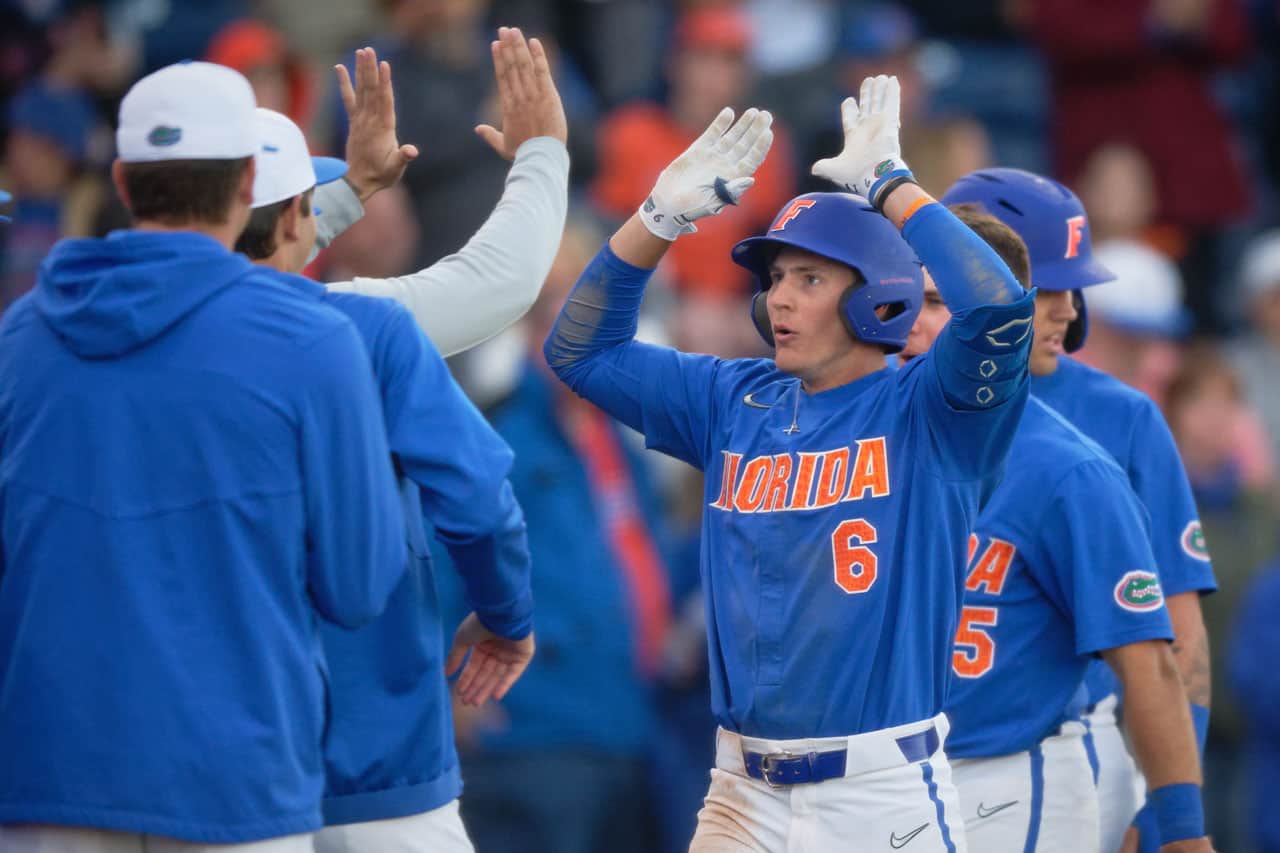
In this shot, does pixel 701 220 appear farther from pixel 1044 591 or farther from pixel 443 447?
pixel 443 447

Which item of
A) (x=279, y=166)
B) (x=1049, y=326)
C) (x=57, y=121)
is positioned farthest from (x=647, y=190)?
(x=279, y=166)

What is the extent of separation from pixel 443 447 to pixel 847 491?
0.97m

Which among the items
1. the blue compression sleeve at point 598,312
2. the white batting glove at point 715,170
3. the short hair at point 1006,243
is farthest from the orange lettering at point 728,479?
the short hair at point 1006,243

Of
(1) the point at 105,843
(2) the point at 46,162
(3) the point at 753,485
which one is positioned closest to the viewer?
(1) the point at 105,843

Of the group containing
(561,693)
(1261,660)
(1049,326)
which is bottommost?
(561,693)

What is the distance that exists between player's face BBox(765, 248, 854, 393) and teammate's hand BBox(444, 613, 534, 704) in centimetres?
87

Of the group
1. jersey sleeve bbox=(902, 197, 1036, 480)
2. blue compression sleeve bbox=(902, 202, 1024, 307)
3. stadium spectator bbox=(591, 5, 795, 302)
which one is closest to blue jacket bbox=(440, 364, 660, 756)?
stadium spectator bbox=(591, 5, 795, 302)

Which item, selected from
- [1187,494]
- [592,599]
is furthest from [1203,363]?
[1187,494]

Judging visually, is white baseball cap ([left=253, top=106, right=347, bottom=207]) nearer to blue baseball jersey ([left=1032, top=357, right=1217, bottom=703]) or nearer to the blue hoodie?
the blue hoodie

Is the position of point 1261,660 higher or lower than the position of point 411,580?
lower

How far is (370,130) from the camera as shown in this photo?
4.53 metres

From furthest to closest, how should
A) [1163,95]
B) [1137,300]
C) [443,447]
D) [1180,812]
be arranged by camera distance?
[1163,95]
[1137,300]
[1180,812]
[443,447]

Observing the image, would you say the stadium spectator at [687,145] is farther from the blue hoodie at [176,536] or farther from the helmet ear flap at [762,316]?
the blue hoodie at [176,536]

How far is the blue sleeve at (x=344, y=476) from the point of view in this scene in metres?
3.33
